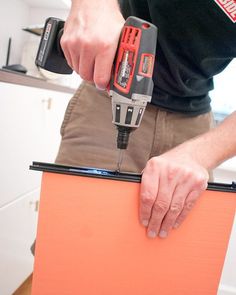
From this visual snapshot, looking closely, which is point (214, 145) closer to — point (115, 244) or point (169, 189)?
point (169, 189)

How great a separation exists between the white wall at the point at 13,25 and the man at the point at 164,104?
1242 mm

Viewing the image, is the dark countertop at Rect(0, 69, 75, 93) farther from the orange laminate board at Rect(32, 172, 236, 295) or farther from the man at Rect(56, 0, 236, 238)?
the orange laminate board at Rect(32, 172, 236, 295)

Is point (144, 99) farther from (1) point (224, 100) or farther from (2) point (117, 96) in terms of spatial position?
(1) point (224, 100)

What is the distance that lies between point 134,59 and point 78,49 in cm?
10

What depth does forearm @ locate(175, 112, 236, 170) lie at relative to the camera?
1.87 ft

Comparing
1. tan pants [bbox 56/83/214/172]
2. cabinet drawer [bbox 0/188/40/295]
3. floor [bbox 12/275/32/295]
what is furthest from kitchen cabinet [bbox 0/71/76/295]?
tan pants [bbox 56/83/214/172]

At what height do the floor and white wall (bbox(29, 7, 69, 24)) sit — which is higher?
white wall (bbox(29, 7, 69, 24))

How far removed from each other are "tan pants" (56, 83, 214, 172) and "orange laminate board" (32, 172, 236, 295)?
0.19m

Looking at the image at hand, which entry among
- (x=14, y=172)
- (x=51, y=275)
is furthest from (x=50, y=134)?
(x=51, y=275)

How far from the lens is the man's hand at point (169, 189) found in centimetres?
51

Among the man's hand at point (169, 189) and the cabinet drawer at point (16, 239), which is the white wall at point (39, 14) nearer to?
the cabinet drawer at point (16, 239)

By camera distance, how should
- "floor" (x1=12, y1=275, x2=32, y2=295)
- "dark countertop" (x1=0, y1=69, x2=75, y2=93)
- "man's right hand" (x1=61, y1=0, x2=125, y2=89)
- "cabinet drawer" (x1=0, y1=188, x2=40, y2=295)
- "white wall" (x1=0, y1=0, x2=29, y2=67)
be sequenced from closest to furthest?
1. "man's right hand" (x1=61, y1=0, x2=125, y2=89)
2. "dark countertop" (x1=0, y1=69, x2=75, y2=93)
3. "cabinet drawer" (x1=0, y1=188, x2=40, y2=295)
4. "floor" (x1=12, y1=275, x2=32, y2=295)
5. "white wall" (x1=0, y1=0, x2=29, y2=67)

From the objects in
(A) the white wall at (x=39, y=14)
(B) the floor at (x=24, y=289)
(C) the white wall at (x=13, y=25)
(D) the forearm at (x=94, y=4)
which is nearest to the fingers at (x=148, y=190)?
(D) the forearm at (x=94, y=4)

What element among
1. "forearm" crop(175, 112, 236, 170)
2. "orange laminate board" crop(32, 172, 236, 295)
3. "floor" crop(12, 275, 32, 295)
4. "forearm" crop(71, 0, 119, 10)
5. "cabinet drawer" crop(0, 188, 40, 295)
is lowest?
"floor" crop(12, 275, 32, 295)
